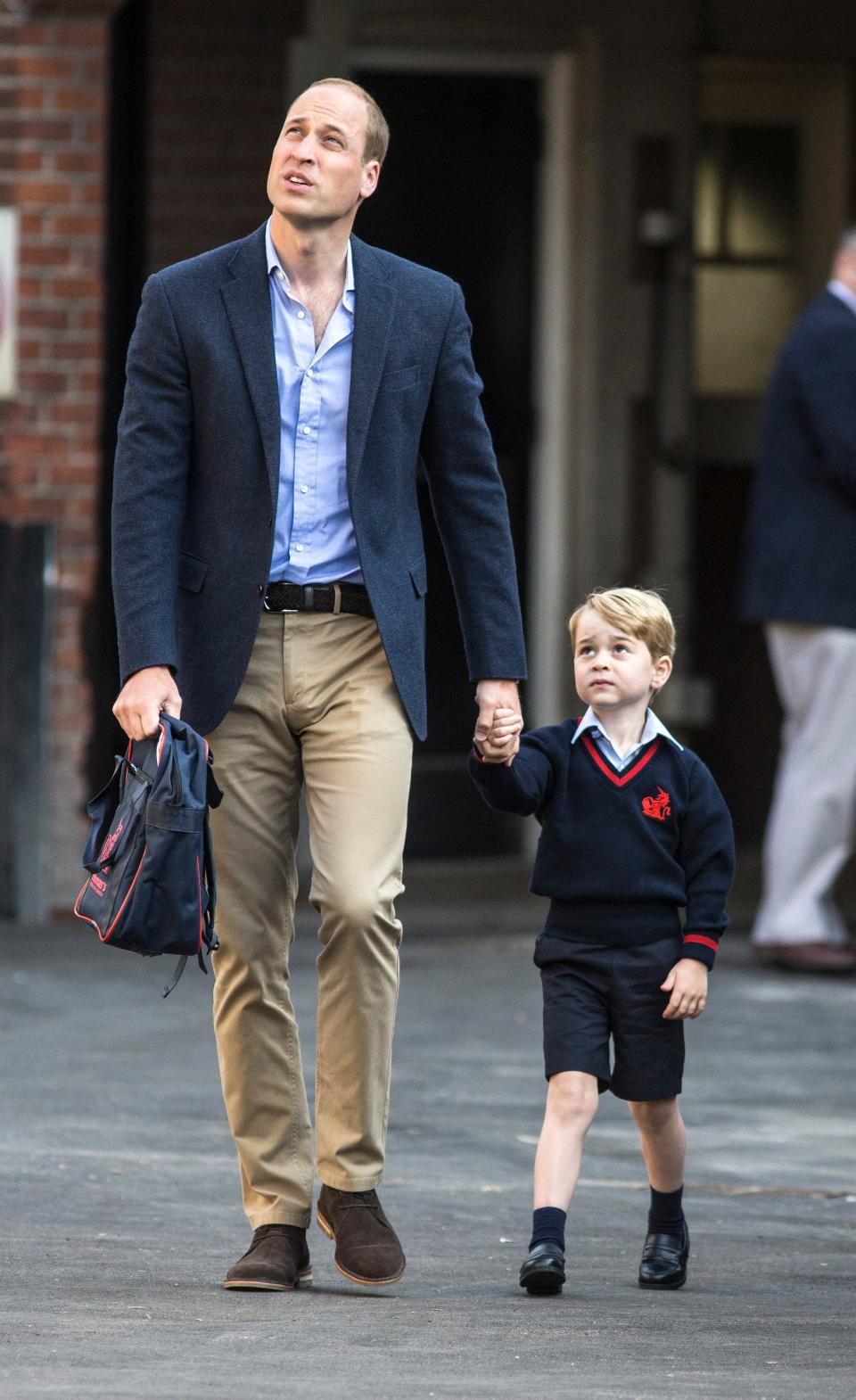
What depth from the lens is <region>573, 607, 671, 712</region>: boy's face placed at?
4.80m

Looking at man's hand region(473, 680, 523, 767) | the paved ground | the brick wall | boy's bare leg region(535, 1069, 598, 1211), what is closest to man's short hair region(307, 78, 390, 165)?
man's hand region(473, 680, 523, 767)

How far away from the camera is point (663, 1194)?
4852 millimetres

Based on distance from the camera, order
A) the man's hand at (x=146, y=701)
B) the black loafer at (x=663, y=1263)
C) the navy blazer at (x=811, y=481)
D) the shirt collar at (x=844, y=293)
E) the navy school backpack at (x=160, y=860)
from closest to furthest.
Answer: the navy school backpack at (x=160, y=860) < the man's hand at (x=146, y=701) < the black loafer at (x=663, y=1263) < the navy blazer at (x=811, y=481) < the shirt collar at (x=844, y=293)

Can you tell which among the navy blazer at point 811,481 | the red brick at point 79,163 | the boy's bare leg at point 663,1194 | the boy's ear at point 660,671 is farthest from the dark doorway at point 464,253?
the boy's bare leg at point 663,1194

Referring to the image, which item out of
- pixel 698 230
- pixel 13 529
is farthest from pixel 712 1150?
pixel 698 230

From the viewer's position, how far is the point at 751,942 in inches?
346

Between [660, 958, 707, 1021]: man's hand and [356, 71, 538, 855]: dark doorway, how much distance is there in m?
5.12

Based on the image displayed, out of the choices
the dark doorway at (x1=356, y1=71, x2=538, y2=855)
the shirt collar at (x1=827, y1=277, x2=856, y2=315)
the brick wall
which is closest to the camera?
the shirt collar at (x1=827, y1=277, x2=856, y2=315)

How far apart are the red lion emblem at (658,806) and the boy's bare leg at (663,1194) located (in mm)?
529

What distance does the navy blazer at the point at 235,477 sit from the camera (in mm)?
4609

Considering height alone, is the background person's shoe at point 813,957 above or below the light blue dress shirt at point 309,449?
below

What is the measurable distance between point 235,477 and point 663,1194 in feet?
5.14

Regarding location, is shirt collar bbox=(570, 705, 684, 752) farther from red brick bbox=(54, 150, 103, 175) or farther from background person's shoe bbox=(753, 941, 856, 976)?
red brick bbox=(54, 150, 103, 175)

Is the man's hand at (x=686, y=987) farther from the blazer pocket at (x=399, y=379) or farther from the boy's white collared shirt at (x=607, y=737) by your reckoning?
the blazer pocket at (x=399, y=379)
